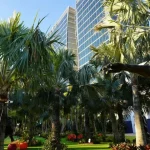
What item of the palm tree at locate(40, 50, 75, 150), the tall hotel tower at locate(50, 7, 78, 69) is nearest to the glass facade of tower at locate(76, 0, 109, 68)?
the tall hotel tower at locate(50, 7, 78, 69)

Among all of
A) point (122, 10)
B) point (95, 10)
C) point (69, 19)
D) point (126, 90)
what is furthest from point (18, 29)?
point (69, 19)

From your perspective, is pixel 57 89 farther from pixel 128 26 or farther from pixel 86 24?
pixel 86 24

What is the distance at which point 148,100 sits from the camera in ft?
59.5

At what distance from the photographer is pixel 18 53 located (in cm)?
851

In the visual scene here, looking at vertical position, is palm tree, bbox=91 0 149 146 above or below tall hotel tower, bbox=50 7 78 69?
below

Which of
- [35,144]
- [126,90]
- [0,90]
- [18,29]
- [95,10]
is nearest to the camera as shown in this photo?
[0,90]

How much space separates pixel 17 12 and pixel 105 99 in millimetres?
12594

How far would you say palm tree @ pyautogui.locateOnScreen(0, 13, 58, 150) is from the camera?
8.45 meters

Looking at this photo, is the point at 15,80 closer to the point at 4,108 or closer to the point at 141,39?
the point at 4,108

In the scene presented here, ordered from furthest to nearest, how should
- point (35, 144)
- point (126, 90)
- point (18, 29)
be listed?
point (35, 144), point (126, 90), point (18, 29)

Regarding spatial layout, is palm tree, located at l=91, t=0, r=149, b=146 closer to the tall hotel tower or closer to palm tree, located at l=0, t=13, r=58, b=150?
palm tree, located at l=0, t=13, r=58, b=150

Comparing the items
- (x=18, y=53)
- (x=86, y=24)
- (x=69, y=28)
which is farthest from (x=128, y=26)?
(x=69, y=28)

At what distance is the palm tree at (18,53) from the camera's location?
8.45 m

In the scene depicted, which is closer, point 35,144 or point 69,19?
point 35,144
